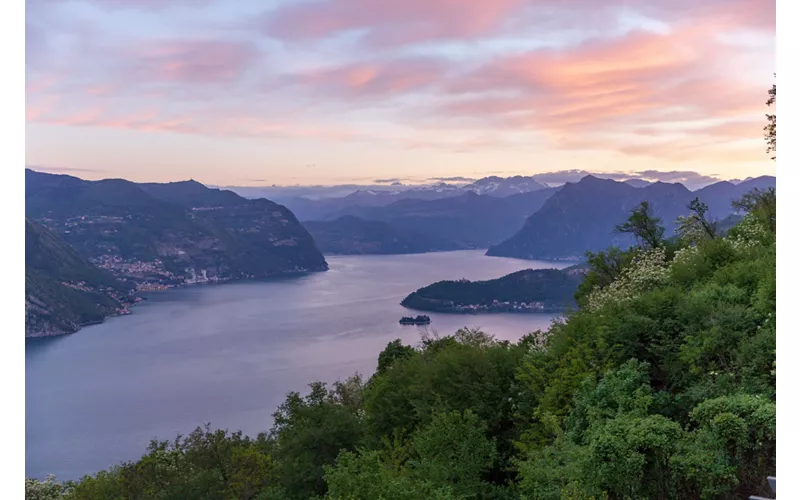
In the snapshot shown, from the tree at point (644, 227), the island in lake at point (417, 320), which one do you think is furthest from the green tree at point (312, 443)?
the island in lake at point (417, 320)

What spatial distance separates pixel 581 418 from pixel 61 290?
112m

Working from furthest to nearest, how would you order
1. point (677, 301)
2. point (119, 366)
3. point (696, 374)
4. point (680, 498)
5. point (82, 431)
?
point (119, 366), point (82, 431), point (677, 301), point (696, 374), point (680, 498)

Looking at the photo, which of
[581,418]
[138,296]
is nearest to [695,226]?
[581,418]

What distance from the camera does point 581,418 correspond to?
36.9 feet

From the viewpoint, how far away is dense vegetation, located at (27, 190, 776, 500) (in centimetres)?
849

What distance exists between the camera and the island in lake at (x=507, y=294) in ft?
297

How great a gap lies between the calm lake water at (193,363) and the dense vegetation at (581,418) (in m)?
35.0

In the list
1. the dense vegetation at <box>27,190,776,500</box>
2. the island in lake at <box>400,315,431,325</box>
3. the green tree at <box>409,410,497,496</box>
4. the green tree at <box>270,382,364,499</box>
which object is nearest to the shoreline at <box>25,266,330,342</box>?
the island in lake at <box>400,315,431,325</box>

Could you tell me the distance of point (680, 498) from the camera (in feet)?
27.9

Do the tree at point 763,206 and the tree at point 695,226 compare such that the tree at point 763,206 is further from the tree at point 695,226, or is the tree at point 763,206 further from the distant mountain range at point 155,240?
the distant mountain range at point 155,240
